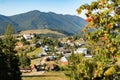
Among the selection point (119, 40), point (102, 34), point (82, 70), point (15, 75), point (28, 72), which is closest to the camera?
point (119, 40)

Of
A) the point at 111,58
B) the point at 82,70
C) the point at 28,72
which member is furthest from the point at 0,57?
the point at 28,72

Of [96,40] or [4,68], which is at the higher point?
[96,40]

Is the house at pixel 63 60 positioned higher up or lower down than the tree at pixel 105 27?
lower down

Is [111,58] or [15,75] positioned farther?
[15,75]

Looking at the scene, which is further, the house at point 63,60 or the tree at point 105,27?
the house at point 63,60

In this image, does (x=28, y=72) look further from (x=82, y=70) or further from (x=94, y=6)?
(x=94, y=6)

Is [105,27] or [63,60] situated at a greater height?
[105,27]

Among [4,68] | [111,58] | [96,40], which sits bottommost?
[4,68]

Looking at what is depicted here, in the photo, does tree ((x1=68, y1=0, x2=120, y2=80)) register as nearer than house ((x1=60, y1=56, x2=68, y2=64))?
Yes

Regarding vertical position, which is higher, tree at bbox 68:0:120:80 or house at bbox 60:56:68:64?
tree at bbox 68:0:120:80

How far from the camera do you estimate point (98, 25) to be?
17375 millimetres

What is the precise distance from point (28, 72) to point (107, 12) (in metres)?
129

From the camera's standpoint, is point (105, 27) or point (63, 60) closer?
point (105, 27)

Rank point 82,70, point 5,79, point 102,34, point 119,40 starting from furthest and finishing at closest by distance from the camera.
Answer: point 5,79 → point 82,70 → point 102,34 → point 119,40
